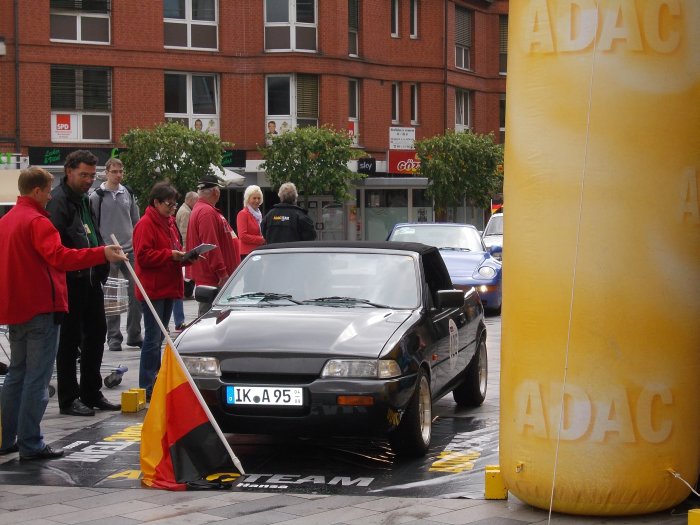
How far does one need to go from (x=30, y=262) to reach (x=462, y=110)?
44.2 m

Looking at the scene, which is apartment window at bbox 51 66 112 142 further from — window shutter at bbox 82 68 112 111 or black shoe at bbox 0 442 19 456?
black shoe at bbox 0 442 19 456

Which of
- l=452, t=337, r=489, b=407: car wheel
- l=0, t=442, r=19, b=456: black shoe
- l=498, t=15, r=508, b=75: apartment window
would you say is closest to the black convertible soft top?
l=452, t=337, r=489, b=407: car wheel

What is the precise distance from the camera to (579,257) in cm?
648

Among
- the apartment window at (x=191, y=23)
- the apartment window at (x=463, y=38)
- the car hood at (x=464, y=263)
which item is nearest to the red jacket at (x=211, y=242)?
the car hood at (x=464, y=263)

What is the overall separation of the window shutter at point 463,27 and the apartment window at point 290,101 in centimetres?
1060

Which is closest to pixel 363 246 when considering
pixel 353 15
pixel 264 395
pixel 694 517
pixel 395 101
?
pixel 264 395

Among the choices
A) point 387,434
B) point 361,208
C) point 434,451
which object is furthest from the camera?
point 361,208

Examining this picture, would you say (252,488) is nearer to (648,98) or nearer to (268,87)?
(648,98)

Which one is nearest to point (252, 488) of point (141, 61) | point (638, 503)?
point (638, 503)

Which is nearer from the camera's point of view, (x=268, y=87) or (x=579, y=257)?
(x=579, y=257)

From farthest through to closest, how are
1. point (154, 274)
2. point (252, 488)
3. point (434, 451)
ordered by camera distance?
point (154, 274) < point (434, 451) < point (252, 488)

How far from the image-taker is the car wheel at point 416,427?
8242 mm

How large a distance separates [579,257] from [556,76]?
983 mm

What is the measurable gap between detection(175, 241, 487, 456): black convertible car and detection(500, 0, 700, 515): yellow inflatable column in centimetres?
164
